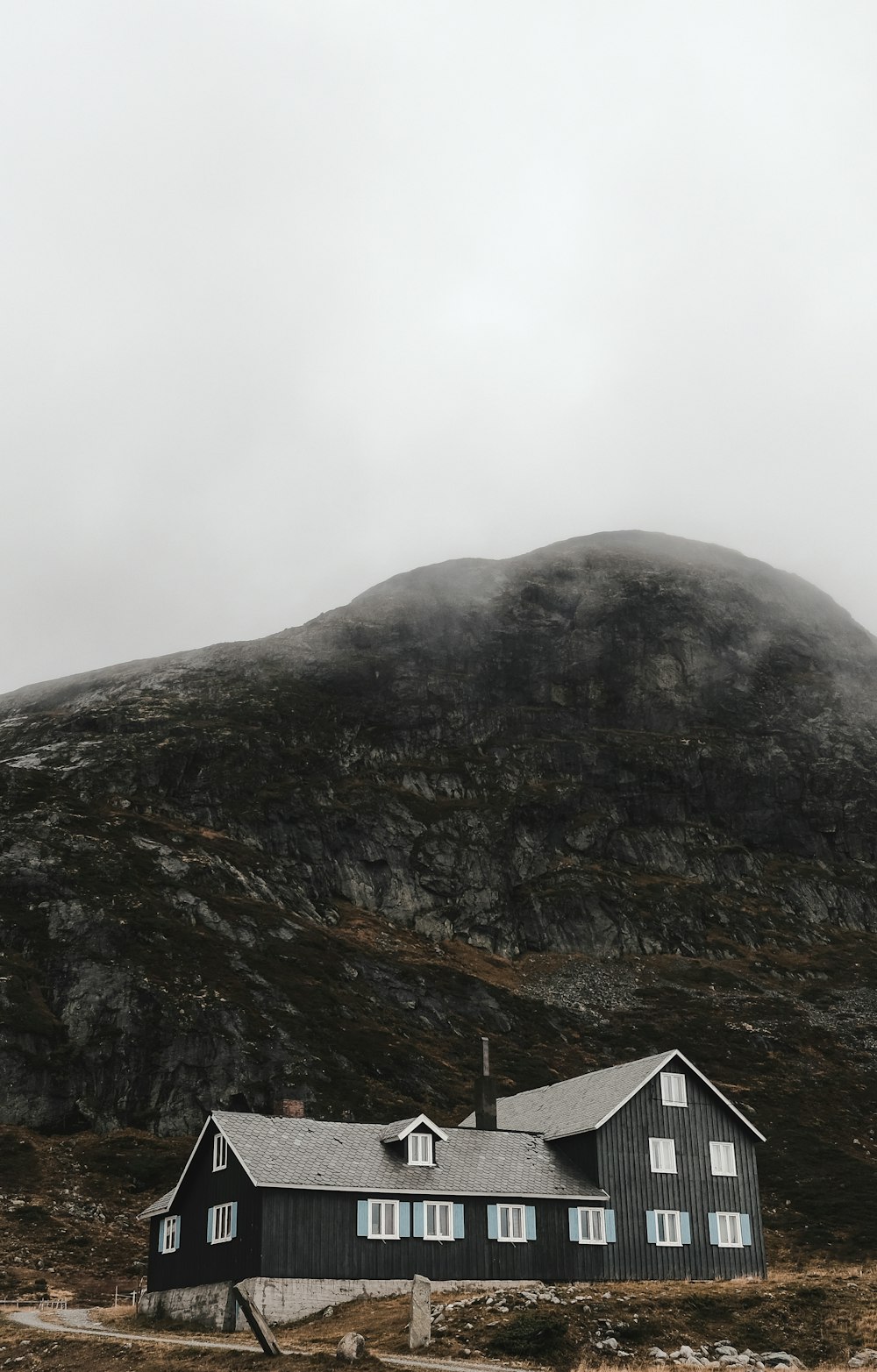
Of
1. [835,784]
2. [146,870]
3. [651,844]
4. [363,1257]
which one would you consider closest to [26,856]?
[146,870]

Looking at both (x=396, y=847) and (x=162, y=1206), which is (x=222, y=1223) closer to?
(x=162, y=1206)

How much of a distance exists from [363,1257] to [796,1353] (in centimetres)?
1669

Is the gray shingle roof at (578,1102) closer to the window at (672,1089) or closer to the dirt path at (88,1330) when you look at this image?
the window at (672,1089)

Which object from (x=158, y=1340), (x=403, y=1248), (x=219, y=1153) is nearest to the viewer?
(x=158, y=1340)

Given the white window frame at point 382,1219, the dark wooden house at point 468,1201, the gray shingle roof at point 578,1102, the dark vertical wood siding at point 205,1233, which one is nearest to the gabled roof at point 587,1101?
the gray shingle roof at point 578,1102

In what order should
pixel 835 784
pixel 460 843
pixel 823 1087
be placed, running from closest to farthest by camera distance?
pixel 823 1087
pixel 460 843
pixel 835 784

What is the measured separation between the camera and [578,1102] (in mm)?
54156

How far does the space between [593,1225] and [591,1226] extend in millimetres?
101

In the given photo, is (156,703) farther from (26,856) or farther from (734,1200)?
(734,1200)

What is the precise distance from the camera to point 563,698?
185750 millimetres

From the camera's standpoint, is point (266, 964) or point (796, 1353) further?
point (266, 964)

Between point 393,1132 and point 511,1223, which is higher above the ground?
point 393,1132

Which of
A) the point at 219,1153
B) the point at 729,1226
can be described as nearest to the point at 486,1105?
the point at 729,1226

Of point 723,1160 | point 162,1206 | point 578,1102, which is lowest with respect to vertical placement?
point 162,1206
